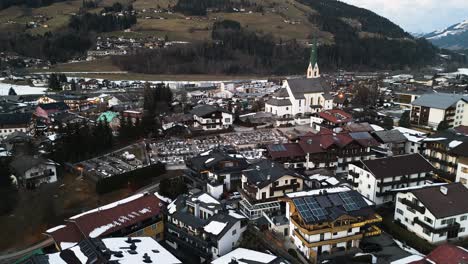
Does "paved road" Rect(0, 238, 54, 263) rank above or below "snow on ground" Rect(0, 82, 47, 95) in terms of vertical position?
below

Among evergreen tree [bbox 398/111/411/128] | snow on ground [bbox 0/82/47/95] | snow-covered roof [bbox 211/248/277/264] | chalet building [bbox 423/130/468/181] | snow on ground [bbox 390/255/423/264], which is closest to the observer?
snow-covered roof [bbox 211/248/277/264]

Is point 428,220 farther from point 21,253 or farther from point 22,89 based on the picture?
point 22,89

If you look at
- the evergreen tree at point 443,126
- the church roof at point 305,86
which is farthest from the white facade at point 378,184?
the church roof at point 305,86

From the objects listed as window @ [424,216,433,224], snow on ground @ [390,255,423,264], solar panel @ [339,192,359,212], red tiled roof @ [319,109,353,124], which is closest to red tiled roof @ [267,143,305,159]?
solar panel @ [339,192,359,212]

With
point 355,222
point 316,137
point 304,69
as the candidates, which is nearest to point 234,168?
point 316,137

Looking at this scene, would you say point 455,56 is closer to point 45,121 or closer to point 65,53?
point 65,53

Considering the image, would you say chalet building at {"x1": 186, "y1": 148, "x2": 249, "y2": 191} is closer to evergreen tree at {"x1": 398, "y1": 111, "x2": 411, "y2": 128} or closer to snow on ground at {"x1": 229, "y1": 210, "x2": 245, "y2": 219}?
snow on ground at {"x1": 229, "y1": 210, "x2": 245, "y2": 219}

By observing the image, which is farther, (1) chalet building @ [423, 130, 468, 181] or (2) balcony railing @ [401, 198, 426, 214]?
(1) chalet building @ [423, 130, 468, 181]
